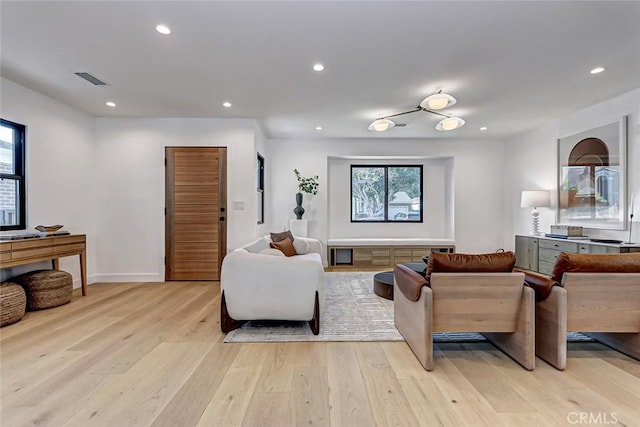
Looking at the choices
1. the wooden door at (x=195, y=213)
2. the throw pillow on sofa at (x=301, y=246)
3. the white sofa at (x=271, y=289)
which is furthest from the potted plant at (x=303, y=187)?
the white sofa at (x=271, y=289)

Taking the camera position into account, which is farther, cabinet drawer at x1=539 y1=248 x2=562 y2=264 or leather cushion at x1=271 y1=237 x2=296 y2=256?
cabinet drawer at x1=539 y1=248 x2=562 y2=264

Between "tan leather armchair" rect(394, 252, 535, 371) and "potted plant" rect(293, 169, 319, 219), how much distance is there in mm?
4016

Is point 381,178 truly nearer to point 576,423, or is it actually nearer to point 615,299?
point 615,299

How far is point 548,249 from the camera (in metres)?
4.73

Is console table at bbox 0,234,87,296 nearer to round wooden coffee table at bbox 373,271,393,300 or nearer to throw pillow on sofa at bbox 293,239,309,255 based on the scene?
throw pillow on sofa at bbox 293,239,309,255

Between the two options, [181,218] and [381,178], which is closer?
[181,218]

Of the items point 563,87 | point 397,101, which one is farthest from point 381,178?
point 563,87

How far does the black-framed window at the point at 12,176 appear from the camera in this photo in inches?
141

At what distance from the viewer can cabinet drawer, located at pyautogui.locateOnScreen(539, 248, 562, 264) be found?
4.56m

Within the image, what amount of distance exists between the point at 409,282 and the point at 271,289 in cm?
120

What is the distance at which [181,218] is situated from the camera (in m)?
4.93

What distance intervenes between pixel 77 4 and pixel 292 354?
3043mm

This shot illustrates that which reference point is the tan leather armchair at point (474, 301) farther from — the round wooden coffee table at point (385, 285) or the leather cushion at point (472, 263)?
the round wooden coffee table at point (385, 285)

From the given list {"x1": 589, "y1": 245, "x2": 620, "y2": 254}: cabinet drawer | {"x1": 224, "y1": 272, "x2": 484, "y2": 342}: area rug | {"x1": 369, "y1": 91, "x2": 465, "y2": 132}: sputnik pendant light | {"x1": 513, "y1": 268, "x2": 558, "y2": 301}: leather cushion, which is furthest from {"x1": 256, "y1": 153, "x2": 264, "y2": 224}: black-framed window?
{"x1": 589, "y1": 245, "x2": 620, "y2": 254}: cabinet drawer
